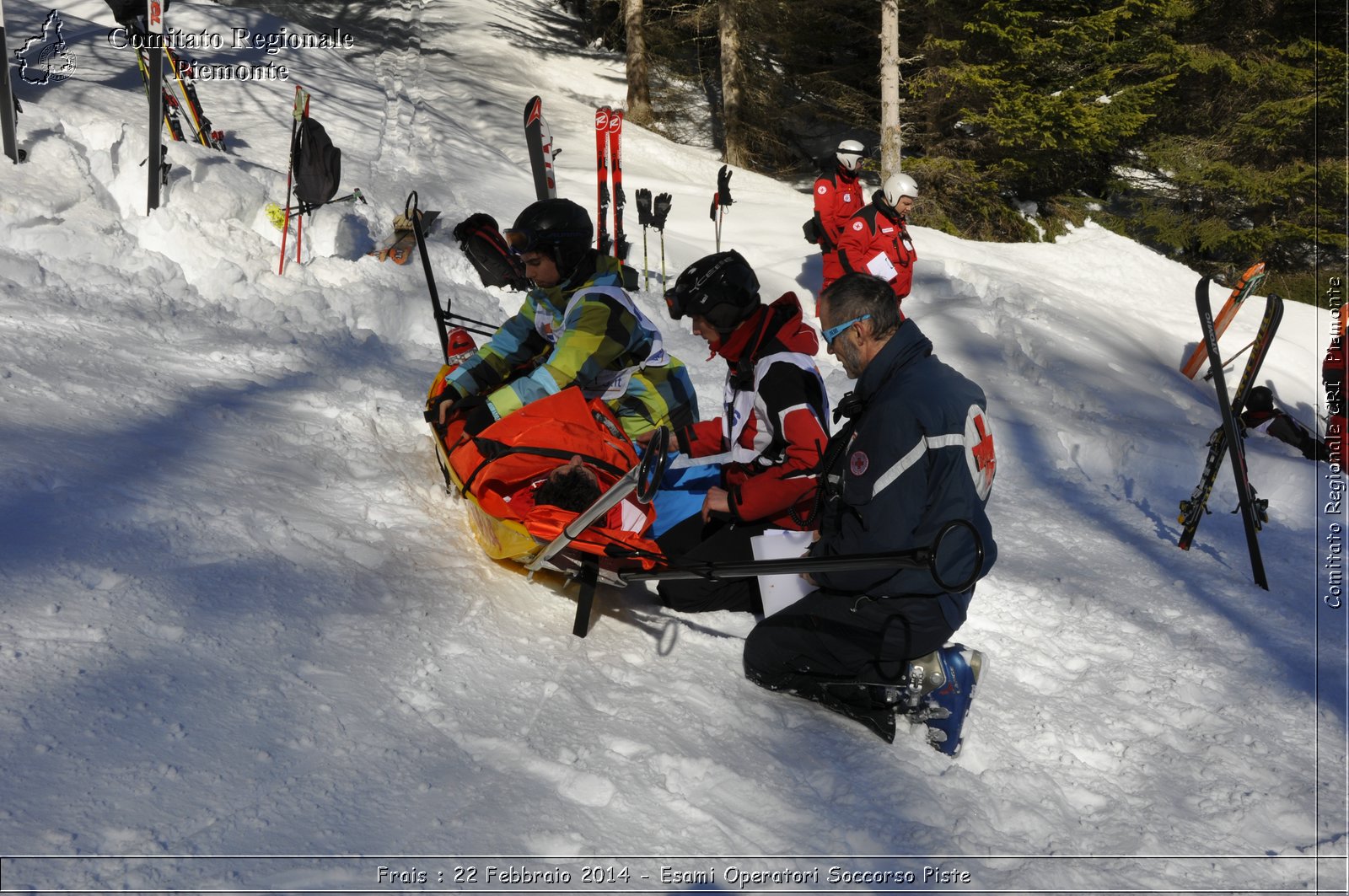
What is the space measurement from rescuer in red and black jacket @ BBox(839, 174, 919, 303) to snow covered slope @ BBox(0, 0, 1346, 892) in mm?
958

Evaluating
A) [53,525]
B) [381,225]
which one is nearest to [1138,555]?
[53,525]

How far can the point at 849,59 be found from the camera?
20.0m

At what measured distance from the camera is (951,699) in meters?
3.33

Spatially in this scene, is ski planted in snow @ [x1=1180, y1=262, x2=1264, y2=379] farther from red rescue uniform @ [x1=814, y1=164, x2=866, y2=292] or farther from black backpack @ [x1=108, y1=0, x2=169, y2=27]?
black backpack @ [x1=108, y1=0, x2=169, y2=27]

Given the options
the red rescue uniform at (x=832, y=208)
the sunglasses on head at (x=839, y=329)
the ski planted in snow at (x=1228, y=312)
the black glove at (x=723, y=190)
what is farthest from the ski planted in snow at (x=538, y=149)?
the ski planted in snow at (x=1228, y=312)

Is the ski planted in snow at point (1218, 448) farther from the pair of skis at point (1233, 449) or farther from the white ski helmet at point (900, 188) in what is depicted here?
the white ski helmet at point (900, 188)

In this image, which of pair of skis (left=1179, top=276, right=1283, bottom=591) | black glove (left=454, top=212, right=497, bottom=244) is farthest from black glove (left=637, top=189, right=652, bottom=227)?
pair of skis (left=1179, top=276, right=1283, bottom=591)

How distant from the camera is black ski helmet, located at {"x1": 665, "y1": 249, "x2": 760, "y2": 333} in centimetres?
359

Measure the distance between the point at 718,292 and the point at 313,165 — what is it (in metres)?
4.61

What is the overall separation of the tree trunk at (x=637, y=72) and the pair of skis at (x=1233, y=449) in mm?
13859

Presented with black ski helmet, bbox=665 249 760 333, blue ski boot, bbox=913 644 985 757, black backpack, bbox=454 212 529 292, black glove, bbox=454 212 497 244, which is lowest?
blue ski boot, bbox=913 644 985 757

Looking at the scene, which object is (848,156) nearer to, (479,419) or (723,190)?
(723,190)

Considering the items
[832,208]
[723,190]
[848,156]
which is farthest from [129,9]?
[848,156]

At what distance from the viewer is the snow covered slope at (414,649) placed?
239 cm
